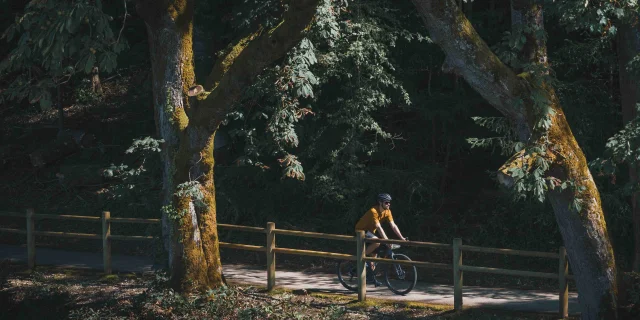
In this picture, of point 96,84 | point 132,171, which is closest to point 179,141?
point 132,171

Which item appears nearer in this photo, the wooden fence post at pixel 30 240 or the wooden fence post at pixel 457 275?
the wooden fence post at pixel 457 275

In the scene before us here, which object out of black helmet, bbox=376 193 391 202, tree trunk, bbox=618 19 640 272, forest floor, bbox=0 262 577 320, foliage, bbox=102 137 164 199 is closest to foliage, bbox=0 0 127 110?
foliage, bbox=102 137 164 199

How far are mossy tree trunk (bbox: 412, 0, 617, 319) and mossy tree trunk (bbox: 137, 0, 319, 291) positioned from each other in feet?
12.5

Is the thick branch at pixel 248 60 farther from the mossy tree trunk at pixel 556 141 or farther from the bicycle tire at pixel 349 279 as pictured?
the bicycle tire at pixel 349 279

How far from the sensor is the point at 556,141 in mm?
10969

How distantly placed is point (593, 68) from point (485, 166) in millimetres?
3888

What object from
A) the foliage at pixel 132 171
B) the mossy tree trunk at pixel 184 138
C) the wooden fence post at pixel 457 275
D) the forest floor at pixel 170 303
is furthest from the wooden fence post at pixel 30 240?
the wooden fence post at pixel 457 275

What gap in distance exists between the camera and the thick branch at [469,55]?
35.2ft

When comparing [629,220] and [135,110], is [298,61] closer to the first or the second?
[629,220]

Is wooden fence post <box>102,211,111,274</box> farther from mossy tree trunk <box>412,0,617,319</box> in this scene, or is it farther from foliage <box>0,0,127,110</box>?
mossy tree trunk <box>412,0,617,319</box>

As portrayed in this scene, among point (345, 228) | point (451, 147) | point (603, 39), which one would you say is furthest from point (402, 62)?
point (603, 39)

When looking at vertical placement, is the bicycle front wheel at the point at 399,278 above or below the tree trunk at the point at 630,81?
below

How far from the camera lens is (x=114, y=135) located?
1049 inches

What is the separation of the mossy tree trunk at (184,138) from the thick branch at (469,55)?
3.66m
